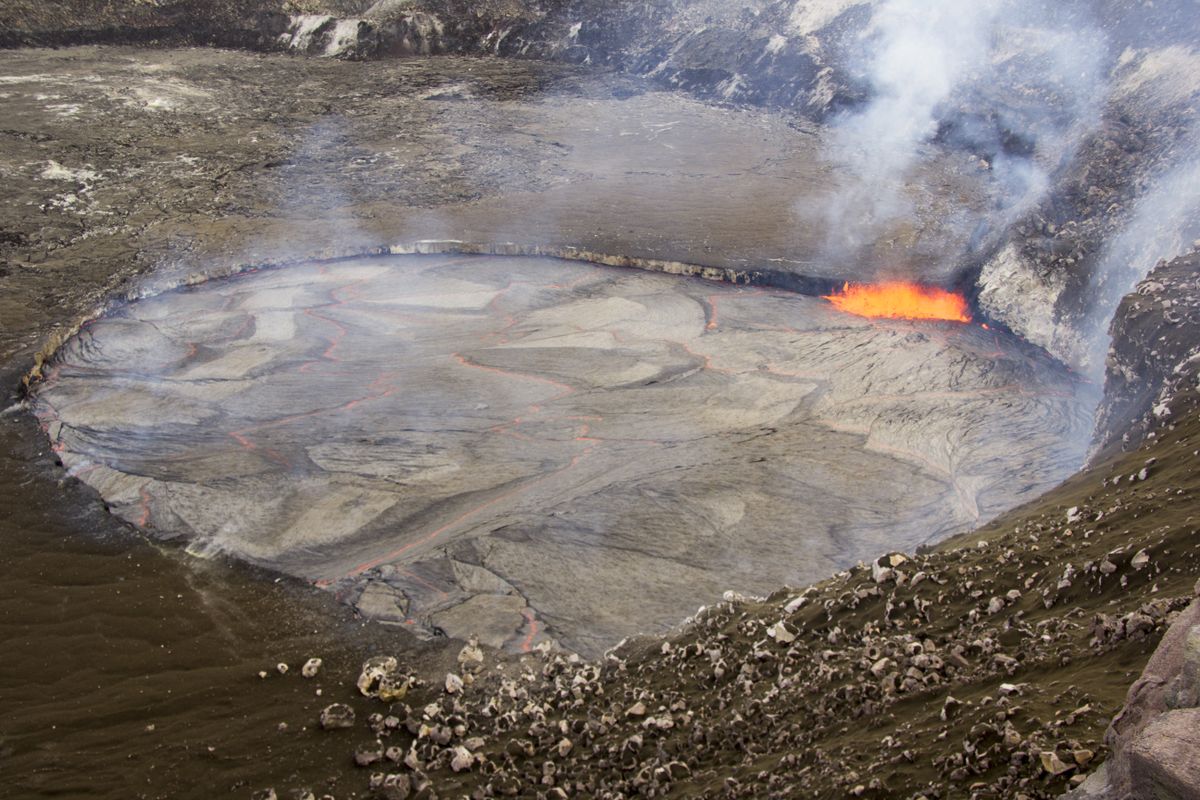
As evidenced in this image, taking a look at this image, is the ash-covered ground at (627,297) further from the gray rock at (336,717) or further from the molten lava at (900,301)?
the molten lava at (900,301)

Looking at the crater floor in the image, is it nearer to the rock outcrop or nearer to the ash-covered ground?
the ash-covered ground

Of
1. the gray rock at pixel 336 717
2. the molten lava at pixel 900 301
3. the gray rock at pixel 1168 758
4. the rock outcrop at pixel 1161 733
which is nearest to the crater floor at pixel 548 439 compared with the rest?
the molten lava at pixel 900 301

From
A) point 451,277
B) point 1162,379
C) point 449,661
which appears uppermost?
point 1162,379

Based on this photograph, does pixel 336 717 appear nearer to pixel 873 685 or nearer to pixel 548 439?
pixel 873 685

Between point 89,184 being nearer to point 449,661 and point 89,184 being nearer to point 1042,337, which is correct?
point 449,661

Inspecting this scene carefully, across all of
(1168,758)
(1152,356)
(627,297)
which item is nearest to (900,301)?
(627,297)

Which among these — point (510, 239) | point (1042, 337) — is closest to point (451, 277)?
point (510, 239)
